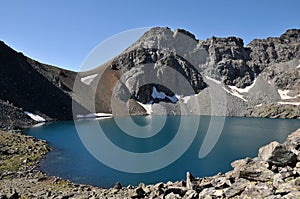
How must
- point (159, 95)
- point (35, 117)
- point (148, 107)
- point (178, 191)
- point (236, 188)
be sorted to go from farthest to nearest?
point (159, 95)
point (148, 107)
point (35, 117)
point (178, 191)
point (236, 188)

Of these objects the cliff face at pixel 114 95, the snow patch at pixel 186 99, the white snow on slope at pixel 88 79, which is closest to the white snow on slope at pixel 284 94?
the cliff face at pixel 114 95

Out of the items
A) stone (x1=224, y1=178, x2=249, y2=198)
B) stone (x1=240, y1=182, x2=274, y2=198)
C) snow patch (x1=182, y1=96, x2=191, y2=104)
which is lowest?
stone (x1=224, y1=178, x2=249, y2=198)

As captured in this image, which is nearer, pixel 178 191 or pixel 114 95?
pixel 178 191

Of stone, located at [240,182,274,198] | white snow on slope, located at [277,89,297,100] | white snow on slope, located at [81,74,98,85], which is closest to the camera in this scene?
stone, located at [240,182,274,198]

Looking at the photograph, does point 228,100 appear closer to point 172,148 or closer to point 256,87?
point 256,87

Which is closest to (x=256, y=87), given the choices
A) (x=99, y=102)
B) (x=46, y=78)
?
(x=99, y=102)

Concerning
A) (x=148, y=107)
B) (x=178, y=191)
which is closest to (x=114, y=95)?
(x=148, y=107)

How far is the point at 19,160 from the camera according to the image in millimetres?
43188

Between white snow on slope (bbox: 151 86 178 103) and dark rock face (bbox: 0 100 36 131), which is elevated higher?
white snow on slope (bbox: 151 86 178 103)

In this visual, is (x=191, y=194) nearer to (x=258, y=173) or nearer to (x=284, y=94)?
(x=258, y=173)

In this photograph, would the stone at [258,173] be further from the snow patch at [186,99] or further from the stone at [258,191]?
the snow patch at [186,99]

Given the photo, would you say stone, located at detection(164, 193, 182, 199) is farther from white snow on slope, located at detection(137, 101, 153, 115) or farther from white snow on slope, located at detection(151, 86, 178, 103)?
white snow on slope, located at detection(151, 86, 178, 103)

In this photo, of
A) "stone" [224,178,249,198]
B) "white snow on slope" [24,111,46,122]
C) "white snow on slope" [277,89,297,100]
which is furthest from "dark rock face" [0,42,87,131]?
"white snow on slope" [277,89,297,100]

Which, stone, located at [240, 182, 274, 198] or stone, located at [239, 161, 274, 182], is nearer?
stone, located at [240, 182, 274, 198]
